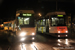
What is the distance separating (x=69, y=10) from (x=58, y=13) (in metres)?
18.7

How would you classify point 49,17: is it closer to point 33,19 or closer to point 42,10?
point 33,19

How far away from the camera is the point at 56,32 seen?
54.6 ft

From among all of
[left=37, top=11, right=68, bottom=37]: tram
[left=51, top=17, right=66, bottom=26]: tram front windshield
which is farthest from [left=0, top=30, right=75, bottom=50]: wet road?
[left=51, top=17, right=66, bottom=26]: tram front windshield

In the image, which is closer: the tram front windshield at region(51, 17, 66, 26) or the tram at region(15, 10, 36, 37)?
the tram at region(15, 10, 36, 37)

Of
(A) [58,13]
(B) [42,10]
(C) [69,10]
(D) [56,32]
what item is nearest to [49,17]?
(A) [58,13]

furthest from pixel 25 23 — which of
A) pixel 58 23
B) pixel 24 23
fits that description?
pixel 58 23

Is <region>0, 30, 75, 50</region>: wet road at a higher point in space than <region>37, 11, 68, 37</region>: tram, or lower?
lower

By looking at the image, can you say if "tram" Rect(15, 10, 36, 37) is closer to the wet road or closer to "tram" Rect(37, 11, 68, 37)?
the wet road

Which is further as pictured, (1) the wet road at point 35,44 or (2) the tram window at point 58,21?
(2) the tram window at point 58,21

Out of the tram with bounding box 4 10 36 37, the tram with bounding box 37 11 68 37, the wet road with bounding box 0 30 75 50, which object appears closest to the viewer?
the wet road with bounding box 0 30 75 50

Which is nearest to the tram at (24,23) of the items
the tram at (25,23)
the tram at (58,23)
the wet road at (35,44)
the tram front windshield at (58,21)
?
the tram at (25,23)

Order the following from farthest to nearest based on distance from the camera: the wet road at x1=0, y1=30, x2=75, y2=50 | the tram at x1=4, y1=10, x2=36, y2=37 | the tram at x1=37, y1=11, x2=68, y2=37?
Answer: the tram at x1=37, y1=11, x2=68, y2=37
the tram at x1=4, y1=10, x2=36, y2=37
the wet road at x1=0, y1=30, x2=75, y2=50

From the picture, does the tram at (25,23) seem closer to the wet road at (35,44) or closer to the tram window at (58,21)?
the wet road at (35,44)

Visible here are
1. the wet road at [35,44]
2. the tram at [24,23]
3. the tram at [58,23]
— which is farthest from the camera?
the tram at [58,23]
